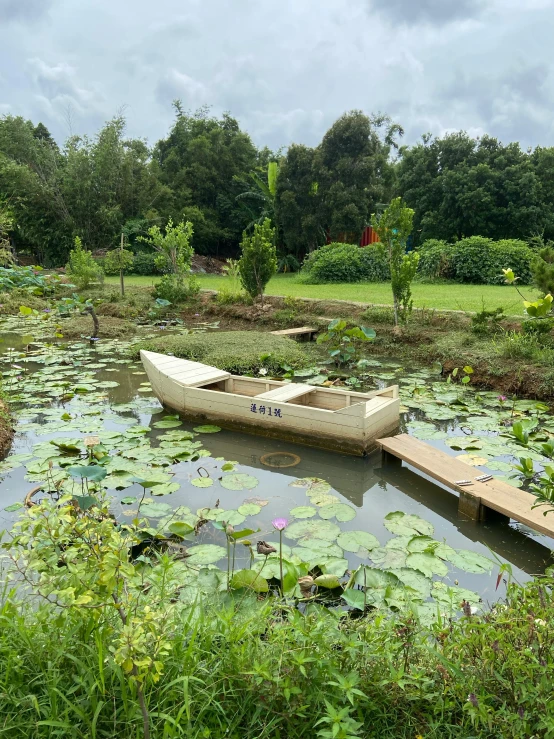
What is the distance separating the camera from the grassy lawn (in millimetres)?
11578

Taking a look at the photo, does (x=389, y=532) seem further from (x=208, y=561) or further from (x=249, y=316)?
(x=249, y=316)

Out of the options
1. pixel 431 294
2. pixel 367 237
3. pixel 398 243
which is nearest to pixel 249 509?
pixel 398 243

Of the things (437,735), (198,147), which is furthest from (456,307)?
(198,147)

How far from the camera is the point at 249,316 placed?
1261 centimetres

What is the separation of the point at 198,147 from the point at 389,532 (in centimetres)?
2818

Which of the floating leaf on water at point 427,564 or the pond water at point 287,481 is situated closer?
the floating leaf on water at point 427,564

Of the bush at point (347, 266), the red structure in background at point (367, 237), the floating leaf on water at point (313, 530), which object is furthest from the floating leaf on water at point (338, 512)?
the red structure in background at point (367, 237)

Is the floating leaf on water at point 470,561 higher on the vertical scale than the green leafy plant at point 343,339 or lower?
lower

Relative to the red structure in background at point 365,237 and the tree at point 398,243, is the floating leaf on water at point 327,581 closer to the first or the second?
the tree at point 398,243

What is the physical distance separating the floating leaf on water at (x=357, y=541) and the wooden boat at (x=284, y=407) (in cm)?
146

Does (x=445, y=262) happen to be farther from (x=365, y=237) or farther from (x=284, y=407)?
(x=284, y=407)

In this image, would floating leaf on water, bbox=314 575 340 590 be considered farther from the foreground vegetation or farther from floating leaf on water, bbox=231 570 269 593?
the foreground vegetation

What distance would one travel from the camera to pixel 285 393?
18.6 feet

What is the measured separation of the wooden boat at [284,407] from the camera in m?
4.98
